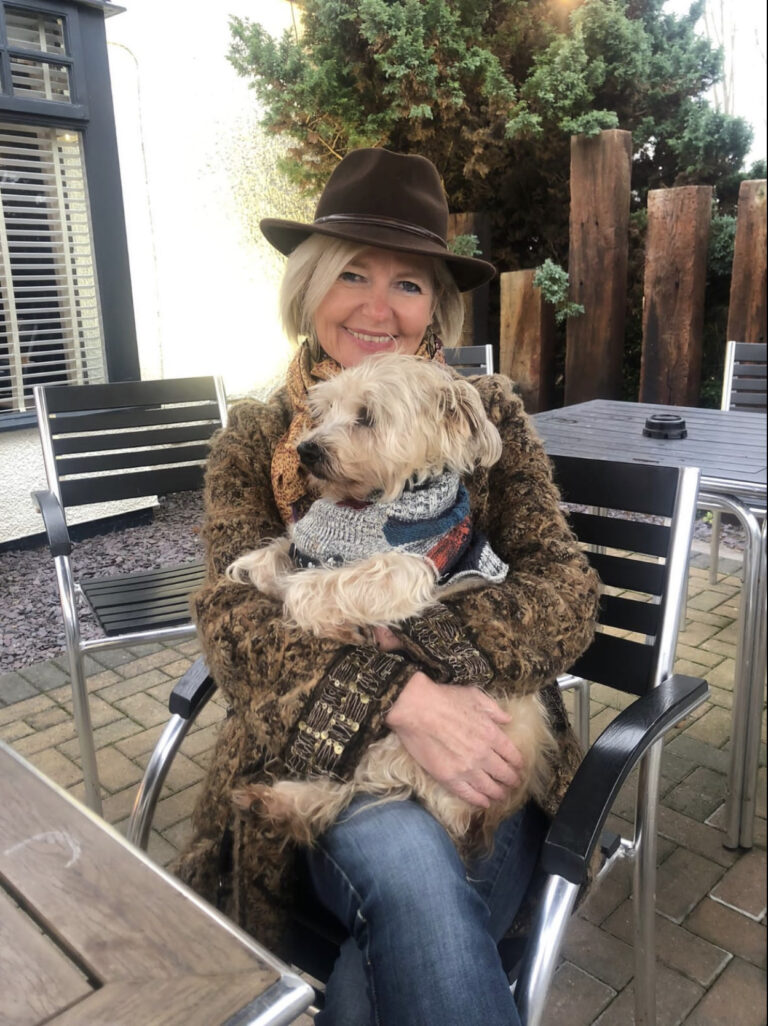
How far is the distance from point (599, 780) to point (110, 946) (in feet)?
2.65

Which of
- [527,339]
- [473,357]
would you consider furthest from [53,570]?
[527,339]

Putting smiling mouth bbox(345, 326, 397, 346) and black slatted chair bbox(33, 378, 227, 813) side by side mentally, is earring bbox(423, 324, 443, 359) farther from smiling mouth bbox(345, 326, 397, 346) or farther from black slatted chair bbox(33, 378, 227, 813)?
black slatted chair bbox(33, 378, 227, 813)

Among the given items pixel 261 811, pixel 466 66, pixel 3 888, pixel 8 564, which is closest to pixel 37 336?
pixel 8 564

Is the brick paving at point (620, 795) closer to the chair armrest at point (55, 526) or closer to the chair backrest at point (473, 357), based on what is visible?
the chair armrest at point (55, 526)

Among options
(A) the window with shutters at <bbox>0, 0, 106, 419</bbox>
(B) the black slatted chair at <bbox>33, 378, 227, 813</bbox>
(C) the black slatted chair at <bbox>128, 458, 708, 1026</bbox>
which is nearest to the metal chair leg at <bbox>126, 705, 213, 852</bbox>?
(C) the black slatted chair at <bbox>128, 458, 708, 1026</bbox>

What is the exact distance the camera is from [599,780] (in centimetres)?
131

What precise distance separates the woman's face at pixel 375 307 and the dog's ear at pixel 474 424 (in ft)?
1.02

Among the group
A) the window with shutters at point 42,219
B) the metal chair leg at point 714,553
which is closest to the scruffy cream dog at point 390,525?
the metal chair leg at point 714,553

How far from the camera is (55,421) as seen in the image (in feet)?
9.52

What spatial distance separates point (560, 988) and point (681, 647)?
216 centimetres

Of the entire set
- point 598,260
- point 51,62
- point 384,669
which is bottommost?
point 384,669

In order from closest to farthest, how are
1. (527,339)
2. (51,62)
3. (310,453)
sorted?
(310,453), (527,339), (51,62)

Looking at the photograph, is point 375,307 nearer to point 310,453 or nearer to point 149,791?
point 310,453

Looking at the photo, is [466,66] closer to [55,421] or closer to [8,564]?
[55,421]
